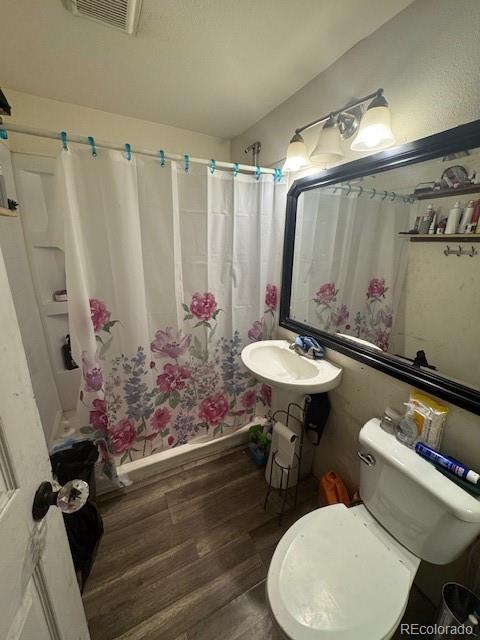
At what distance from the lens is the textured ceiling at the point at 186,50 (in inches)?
36.2

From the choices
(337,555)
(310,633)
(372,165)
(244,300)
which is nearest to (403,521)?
(337,555)

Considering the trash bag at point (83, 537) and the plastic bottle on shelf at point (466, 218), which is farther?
the trash bag at point (83, 537)

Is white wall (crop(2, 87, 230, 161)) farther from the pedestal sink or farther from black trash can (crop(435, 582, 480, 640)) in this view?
black trash can (crop(435, 582, 480, 640))

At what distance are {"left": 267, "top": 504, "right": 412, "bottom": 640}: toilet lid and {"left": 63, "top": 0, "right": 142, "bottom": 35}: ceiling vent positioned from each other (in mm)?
1955

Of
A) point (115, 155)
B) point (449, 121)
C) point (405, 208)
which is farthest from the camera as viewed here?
point (115, 155)

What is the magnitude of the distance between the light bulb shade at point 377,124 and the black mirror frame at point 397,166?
0.07m

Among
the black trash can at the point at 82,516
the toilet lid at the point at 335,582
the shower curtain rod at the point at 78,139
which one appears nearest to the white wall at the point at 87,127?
the shower curtain rod at the point at 78,139

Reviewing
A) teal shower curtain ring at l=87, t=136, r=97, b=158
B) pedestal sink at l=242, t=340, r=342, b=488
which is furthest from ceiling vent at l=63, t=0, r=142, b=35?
pedestal sink at l=242, t=340, r=342, b=488

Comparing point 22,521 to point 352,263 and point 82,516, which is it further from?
point 352,263

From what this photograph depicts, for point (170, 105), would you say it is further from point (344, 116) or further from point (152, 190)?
point (344, 116)

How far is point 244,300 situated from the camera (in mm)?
1646

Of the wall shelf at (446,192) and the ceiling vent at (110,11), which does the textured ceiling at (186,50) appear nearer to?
the ceiling vent at (110,11)

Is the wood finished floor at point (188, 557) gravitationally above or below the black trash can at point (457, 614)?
below

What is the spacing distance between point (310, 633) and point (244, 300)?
4.53 ft
